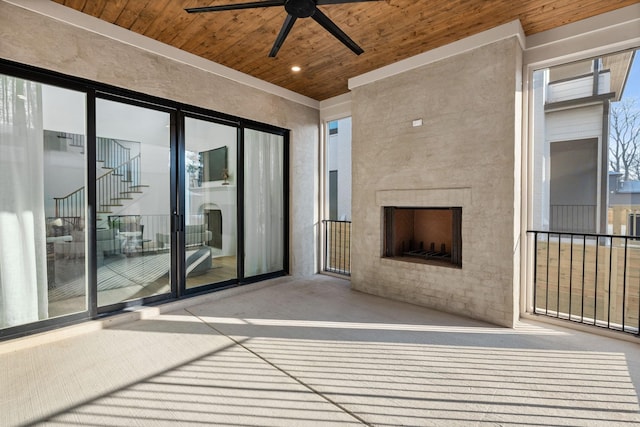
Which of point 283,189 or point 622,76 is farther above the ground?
point 622,76

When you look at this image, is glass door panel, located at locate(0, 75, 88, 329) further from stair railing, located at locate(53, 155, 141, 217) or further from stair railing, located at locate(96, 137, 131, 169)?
stair railing, located at locate(96, 137, 131, 169)

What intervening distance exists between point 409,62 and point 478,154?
1.44m

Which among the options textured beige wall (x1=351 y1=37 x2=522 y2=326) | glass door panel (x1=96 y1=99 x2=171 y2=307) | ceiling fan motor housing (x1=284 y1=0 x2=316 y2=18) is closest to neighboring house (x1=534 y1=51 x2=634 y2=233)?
textured beige wall (x1=351 y1=37 x2=522 y2=326)

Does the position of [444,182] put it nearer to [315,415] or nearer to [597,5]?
[597,5]

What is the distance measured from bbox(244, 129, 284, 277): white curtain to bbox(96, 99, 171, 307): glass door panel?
1.15 meters

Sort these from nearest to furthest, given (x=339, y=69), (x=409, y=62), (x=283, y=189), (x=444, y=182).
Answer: (x=444, y=182) < (x=409, y=62) < (x=339, y=69) < (x=283, y=189)

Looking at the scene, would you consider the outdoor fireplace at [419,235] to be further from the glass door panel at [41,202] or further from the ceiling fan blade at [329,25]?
the glass door panel at [41,202]

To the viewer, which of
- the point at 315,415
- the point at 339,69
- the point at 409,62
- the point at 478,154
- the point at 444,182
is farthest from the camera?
the point at 339,69

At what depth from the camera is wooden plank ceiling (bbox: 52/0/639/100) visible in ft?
9.23

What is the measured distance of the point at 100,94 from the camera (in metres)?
3.12

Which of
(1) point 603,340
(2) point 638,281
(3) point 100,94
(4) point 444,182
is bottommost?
(1) point 603,340

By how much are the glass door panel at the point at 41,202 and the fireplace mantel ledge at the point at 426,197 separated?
3.31m

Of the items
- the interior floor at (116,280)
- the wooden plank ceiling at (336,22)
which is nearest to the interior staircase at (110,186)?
the interior floor at (116,280)

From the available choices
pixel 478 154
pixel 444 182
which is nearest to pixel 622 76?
pixel 478 154
